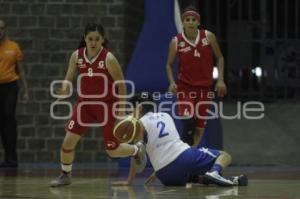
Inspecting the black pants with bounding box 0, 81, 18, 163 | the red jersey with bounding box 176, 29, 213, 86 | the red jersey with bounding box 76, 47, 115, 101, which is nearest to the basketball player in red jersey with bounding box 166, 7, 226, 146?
the red jersey with bounding box 176, 29, 213, 86

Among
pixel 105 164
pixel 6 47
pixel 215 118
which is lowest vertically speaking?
pixel 105 164

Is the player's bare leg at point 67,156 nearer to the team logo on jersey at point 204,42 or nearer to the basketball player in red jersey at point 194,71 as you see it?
the basketball player in red jersey at point 194,71

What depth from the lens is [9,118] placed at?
13.1 meters

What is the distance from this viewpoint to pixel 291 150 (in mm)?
14148

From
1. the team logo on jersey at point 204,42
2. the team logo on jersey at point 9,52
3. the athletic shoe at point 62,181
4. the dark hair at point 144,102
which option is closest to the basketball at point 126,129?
the dark hair at point 144,102

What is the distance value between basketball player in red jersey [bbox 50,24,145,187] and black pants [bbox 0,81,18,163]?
3827 millimetres

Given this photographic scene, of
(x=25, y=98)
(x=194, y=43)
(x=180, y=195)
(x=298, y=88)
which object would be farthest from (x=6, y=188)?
(x=298, y=88)

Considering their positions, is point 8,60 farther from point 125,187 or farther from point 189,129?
point 125,187

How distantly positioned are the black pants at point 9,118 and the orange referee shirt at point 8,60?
113mm

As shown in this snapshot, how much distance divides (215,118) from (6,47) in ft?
13.1

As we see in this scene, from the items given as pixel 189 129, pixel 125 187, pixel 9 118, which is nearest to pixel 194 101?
pixel 189 129

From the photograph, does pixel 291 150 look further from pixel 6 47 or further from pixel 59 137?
pixel 6 47

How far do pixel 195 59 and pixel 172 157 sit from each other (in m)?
1.84

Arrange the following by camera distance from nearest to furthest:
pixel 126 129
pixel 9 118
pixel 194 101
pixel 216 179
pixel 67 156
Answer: pixel 126 129 → pixel 216 179 → pixel 67 156 → pixel 194 101 → pixel 9 118
